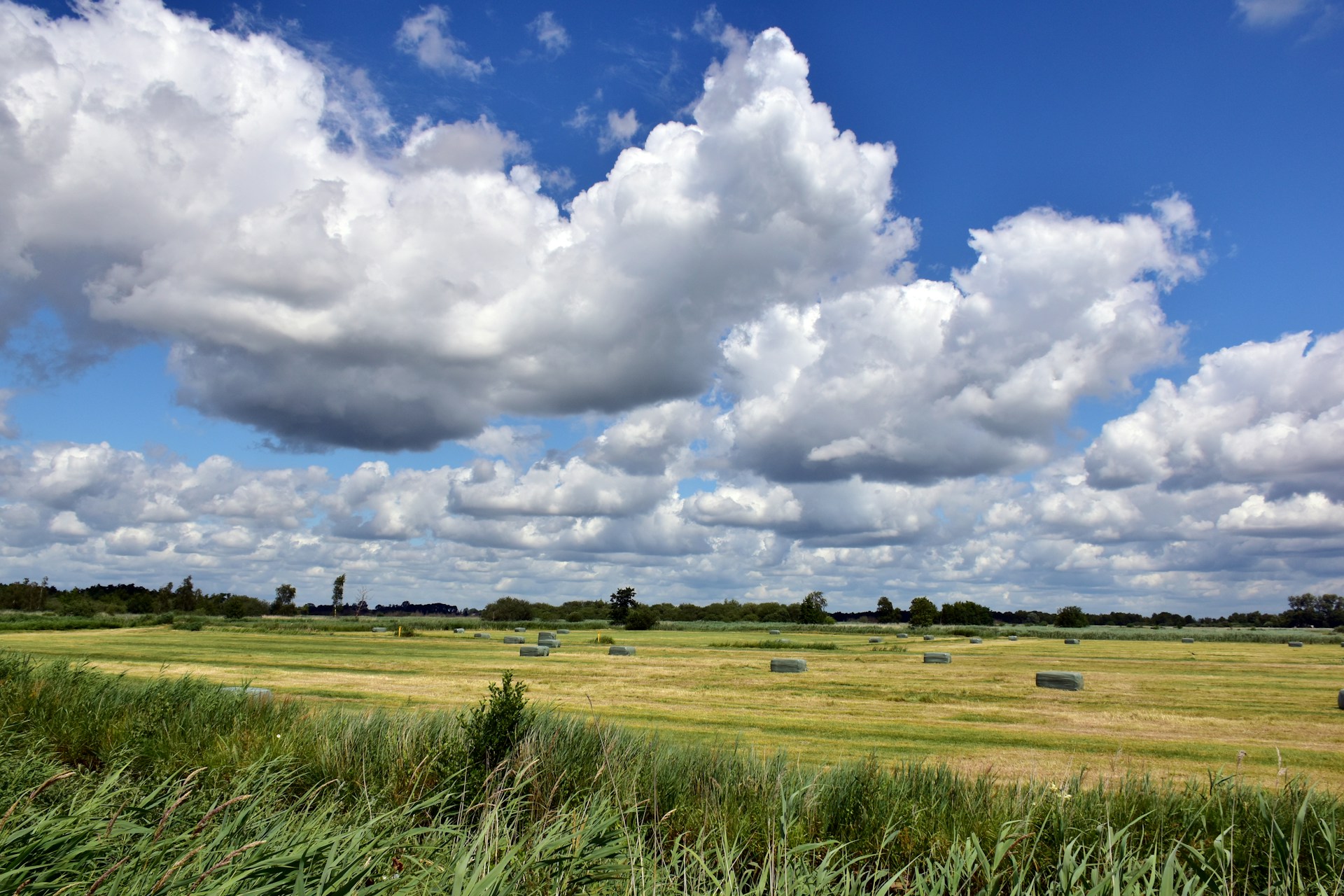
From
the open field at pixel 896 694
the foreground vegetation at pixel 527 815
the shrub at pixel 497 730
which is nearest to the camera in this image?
the foreground vegetation at pixel 527 815

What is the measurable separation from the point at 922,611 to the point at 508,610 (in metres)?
66.0

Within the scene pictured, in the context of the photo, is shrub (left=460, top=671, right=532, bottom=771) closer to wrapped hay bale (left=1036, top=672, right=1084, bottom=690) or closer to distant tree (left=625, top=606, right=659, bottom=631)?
wrapped hay bale (left=1036, top=672, right=1084, bottom=690)

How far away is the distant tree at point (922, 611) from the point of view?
133 meters

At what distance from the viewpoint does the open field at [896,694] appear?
657 inches

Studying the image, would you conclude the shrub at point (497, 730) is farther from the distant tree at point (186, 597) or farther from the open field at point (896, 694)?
the distant tree at point (186, 597)

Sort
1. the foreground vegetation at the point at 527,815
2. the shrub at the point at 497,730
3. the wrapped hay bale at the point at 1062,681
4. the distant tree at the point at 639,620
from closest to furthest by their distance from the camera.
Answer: the foreground vegetation at the point at 527,815 < the shrub at the point at 497,730 < the wrapped hay bale at the point at 1062,681 < the distant tree at the point at 639,620

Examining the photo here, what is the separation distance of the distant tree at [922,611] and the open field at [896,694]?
80382 millimetres

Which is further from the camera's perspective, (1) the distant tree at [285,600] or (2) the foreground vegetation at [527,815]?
(1) the distant tree at [285,600]

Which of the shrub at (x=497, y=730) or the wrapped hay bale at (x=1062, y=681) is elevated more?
the shrub at (x=497, y=730)

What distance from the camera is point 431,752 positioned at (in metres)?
10.6

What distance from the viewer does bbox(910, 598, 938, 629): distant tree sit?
133125 millimetres

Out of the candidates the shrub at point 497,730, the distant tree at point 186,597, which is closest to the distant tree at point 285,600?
the distant tree at point 186,597

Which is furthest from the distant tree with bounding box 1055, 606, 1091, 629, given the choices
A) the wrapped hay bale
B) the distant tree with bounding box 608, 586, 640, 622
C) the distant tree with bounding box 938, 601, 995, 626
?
the wrapped hay bale

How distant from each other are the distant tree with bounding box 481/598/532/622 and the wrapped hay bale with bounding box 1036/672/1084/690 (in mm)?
100029
